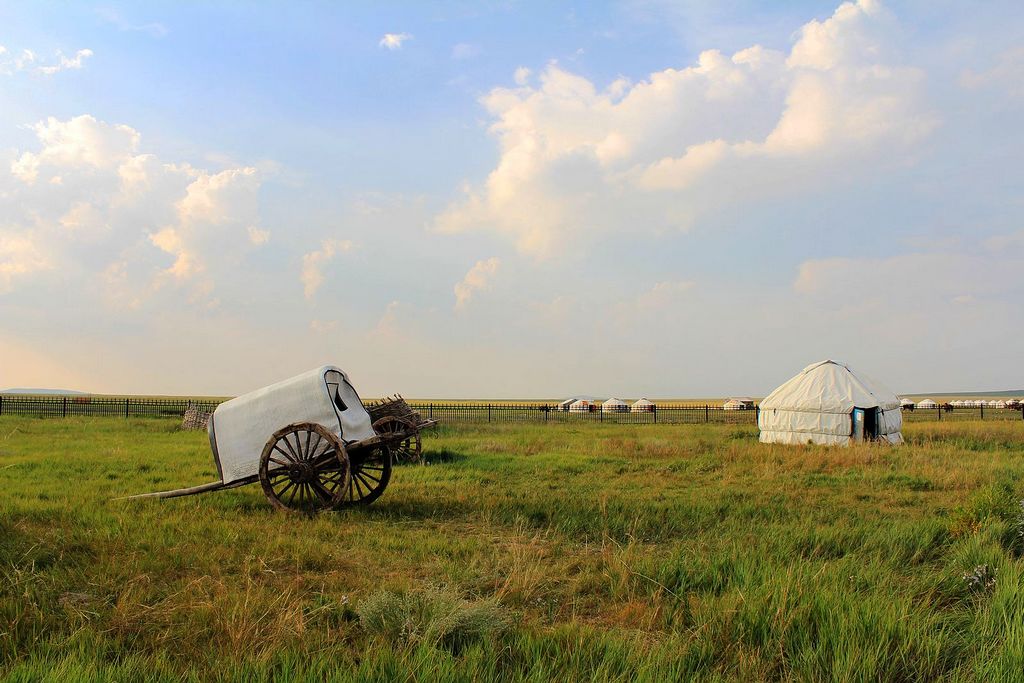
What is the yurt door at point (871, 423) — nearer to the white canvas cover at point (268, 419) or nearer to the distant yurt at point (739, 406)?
the white canvas cover at point (268, 419)

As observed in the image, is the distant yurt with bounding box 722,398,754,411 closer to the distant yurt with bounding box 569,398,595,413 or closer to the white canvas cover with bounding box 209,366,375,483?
the distant yurt with bounding box 569,398,595,413

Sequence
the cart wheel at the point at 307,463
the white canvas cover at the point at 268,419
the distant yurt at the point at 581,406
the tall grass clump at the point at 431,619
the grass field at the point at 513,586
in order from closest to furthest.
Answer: the grass field at the point at 513,586, the tall grass clump at the point at 431,619, the cart wheel at the point at 307,463, the white canvas cover at the point at 268,419, the distant yurt at the point at 581,406

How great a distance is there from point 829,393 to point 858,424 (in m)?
1.45

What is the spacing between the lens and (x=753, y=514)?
9.10 m

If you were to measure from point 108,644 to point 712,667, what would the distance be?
371 cm

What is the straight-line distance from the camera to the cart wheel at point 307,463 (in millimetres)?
8750

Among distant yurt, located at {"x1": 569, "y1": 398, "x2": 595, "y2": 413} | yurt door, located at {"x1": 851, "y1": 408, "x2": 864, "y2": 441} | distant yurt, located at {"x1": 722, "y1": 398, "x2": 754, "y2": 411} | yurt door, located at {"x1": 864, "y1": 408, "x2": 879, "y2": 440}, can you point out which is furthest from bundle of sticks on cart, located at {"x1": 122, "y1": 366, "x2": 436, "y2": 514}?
distant yurt, located at {"x1": 722, "y1": 398, "x2": 754, "y2": 411}

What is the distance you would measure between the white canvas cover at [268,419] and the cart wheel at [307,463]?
253 mm

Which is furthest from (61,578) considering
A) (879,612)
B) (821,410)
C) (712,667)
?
(821,410)

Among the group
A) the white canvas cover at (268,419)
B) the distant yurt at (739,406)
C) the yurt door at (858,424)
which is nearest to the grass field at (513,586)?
the white canvas cover at (268,419)

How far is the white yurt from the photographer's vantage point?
23469mm

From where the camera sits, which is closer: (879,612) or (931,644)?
(931,644)

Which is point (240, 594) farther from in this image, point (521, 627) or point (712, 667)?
point (712, 667)

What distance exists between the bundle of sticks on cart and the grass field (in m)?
0.45
